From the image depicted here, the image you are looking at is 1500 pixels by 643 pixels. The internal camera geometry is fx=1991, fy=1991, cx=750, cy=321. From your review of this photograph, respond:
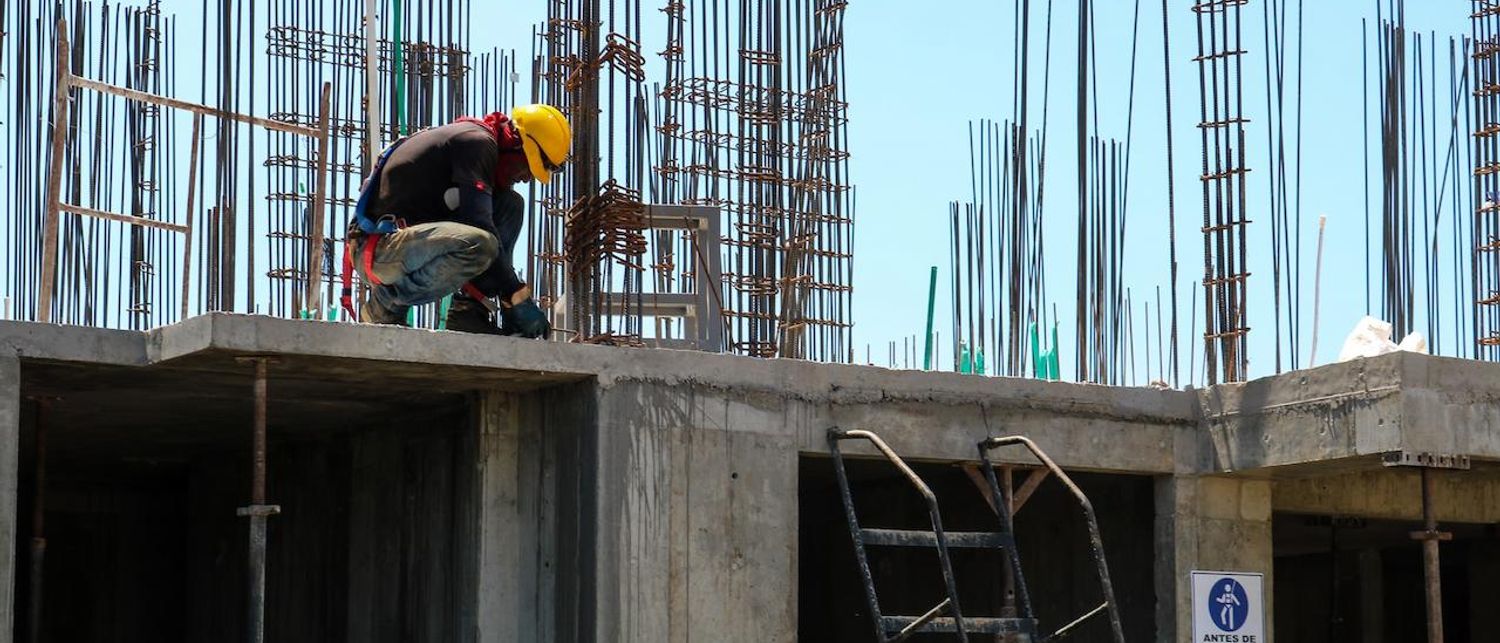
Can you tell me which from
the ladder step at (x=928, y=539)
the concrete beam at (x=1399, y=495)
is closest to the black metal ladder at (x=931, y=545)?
the ladder step at (x=928, y=539)

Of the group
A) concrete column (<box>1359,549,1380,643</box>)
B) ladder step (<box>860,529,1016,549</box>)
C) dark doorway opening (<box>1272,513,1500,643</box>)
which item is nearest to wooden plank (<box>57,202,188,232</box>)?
ladder step (<box>860,529,1016,549</box>)

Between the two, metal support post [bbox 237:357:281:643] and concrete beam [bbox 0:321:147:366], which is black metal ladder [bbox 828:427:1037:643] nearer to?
metal support post [bbox 237:357:281:643]

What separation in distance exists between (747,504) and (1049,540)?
301 centimetres

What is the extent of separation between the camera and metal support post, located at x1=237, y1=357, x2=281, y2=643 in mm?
8344

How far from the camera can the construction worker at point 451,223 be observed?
9.19m

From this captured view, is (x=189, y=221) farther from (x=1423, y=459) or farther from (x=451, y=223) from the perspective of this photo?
(x=1423, y=459)

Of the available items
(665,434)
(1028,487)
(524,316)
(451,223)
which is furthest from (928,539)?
(451,223)

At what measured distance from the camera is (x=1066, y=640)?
11773mm

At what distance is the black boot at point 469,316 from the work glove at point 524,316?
0.31 ft

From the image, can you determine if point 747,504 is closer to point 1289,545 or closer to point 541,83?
point 541,83

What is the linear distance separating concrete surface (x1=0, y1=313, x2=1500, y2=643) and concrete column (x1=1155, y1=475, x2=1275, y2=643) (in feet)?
0.04

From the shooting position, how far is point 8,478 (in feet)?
27.4

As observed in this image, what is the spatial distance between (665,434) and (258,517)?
1933 mm

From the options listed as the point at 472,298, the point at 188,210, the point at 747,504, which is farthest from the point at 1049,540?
the point at 188,210
